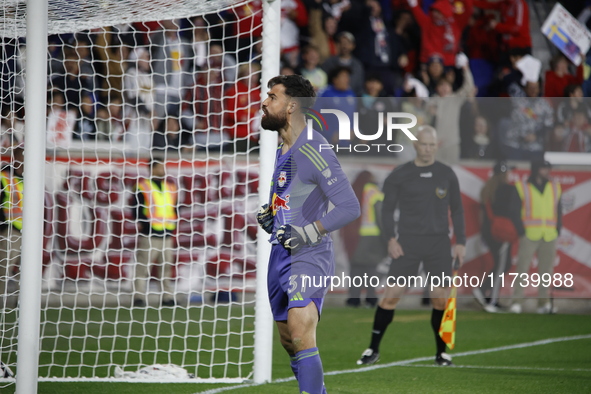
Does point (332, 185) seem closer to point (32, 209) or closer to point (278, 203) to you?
point (278, 203)

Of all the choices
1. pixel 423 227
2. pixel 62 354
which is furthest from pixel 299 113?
pixel 62 354

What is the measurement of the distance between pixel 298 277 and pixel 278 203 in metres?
0.46

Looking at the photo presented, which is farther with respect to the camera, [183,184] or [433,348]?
[183,184]

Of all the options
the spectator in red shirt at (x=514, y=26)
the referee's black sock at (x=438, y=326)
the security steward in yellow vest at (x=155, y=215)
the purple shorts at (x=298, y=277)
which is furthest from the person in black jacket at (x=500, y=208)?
the spectator in red shirt at (x=514, y=26)

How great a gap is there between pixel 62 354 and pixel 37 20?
3.79 m

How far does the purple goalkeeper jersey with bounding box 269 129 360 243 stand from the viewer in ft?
14.0

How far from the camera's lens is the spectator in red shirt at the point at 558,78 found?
42.6 feet

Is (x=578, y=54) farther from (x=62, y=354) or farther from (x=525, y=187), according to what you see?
(x=62, y=354)

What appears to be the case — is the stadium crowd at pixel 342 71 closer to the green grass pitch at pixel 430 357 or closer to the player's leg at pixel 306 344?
the green grass pitch at pixel 430 357

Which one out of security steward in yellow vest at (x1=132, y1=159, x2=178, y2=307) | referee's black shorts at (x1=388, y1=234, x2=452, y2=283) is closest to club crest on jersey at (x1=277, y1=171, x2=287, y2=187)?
referee's black shorts at (x1=388, y1=234, x2=452, y2=283)

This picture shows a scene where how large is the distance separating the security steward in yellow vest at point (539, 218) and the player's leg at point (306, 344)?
2.37 meters

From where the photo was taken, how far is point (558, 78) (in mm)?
13094

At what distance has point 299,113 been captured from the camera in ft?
14.8

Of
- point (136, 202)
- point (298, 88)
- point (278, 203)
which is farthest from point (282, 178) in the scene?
point (136, 202)
